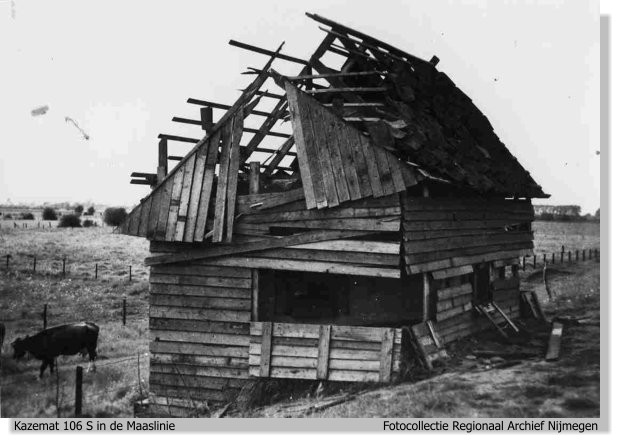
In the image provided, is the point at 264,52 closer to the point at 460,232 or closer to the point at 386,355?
the point at 460,232

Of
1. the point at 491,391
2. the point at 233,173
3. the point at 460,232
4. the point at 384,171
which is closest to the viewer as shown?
the point at 491,391

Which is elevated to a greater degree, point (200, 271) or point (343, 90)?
point (343, 90)

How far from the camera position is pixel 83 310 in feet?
72.8

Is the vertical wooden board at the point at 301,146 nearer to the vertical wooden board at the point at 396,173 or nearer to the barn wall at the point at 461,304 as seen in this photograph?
the vertical wooden board at the point at 396,173

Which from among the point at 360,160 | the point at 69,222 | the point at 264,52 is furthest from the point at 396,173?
the point at 69,222

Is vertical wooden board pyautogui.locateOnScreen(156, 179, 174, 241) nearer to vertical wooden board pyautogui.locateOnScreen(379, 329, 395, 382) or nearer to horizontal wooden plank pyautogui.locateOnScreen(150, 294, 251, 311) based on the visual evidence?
horizontal wooden plank pyautogui.locateOnScreen(150, 294, 251, 311)

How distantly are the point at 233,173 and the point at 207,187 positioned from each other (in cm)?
69

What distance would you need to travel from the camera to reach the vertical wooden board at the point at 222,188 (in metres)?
11.7

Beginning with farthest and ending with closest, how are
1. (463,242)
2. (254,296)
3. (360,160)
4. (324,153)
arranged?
(463,242) < (254,296) < (324,153) < (360,160)

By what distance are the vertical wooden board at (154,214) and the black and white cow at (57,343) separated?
18.2 ft

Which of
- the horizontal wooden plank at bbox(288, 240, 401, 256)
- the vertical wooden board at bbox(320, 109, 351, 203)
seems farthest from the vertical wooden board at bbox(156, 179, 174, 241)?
the vertical wooden board at bbox(320, 109, 351, 203)

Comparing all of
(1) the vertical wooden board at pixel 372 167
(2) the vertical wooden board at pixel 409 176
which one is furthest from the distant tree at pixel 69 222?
(2) the vertical wooden board at pixel 409 176
